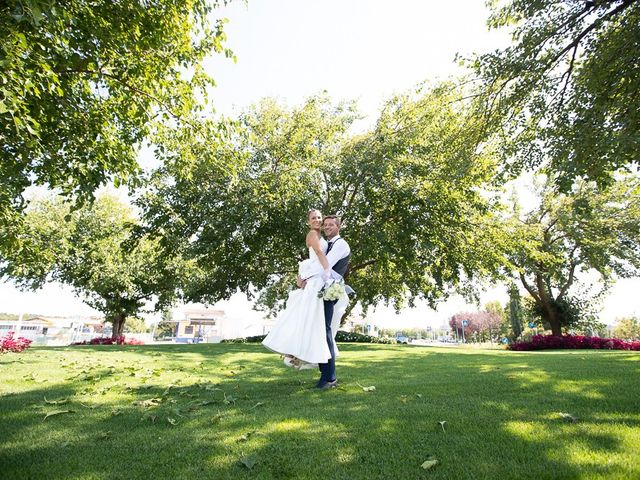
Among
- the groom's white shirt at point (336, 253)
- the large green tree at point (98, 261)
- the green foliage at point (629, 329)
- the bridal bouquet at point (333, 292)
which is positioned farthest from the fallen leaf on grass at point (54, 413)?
the green foliage at point (629, 329)

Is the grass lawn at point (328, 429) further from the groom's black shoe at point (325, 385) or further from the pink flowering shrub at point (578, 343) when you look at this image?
the pink flowering shrub at point (578, 343)

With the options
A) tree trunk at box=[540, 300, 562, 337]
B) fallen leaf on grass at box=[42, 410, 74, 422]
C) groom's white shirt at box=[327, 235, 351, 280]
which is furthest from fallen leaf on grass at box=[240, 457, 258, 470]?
tree trunk at box=[540, 300, 562, 337]

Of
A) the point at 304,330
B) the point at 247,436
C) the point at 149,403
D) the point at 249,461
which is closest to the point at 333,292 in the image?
the point at 304,330

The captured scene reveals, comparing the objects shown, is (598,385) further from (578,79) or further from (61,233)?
(61,233)

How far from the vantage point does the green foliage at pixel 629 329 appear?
62.0 metres

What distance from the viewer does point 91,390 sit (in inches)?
204

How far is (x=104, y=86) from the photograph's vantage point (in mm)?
9148

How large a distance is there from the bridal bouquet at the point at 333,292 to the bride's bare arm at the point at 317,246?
0.92 ft

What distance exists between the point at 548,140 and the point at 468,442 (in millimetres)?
10586

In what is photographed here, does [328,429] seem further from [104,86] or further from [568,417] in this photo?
[104,86]

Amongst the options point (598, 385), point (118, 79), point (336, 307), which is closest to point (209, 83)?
point (118, 79)

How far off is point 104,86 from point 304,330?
805 centimetres

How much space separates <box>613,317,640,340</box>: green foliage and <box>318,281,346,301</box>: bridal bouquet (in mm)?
77032

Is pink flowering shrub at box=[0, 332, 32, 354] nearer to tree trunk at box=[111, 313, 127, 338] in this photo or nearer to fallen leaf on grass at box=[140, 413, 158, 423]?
fallen leaf on grass at box=[140, 413, 158, 423]
